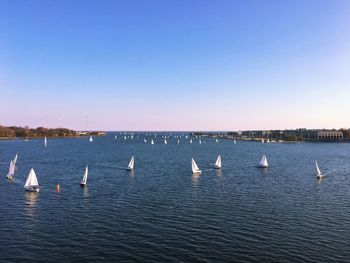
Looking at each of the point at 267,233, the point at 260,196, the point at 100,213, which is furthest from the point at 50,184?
the point at 267,233

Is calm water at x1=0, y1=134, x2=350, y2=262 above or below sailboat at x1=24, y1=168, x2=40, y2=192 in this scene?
below

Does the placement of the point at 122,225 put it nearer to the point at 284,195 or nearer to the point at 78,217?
the point at 78,217

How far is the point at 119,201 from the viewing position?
62.7 metres

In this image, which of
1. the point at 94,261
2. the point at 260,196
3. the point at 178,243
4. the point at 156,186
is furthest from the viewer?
the point at 156,186

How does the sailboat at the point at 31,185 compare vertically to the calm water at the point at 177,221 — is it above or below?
above

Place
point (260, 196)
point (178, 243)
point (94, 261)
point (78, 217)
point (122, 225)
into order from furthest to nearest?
1. point (260, 196)
2. point (78, 217)
3. point (122, 225)
4. point (178, 243)
5. point (94, 261)

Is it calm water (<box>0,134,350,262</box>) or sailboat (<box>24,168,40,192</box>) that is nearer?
calm water (<box>0,134,350,262</box>)

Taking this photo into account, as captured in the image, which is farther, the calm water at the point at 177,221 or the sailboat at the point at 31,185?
the sailboat at the point at 31,185

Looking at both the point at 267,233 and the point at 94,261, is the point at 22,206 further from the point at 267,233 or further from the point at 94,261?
the point at 267,233

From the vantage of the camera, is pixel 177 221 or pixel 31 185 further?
pixel 31 185

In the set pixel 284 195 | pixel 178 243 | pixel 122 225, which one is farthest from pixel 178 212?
pixel 284 195

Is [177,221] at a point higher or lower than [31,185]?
lower

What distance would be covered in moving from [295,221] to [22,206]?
42001mm

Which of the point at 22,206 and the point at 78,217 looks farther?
the point at 22,206
